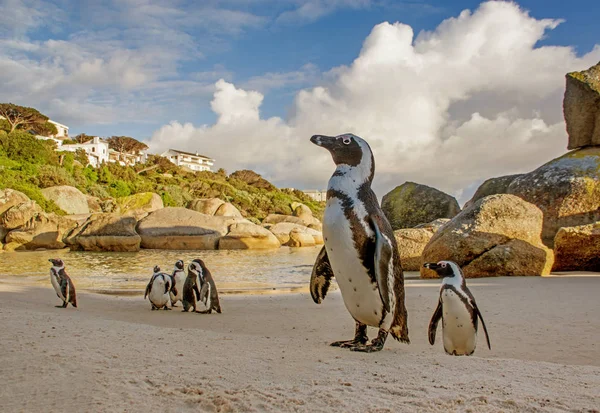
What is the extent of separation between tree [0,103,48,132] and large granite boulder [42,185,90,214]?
2711cm

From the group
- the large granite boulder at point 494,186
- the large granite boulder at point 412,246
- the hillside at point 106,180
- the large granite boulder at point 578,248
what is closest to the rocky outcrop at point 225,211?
the hillside at point 106,180

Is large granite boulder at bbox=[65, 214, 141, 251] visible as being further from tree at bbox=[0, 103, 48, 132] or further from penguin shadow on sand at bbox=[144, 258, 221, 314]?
tree at bbox=[0, 103, 48, 132]

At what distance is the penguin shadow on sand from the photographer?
809 centimetres

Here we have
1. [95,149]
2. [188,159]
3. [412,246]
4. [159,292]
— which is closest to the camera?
[159,292]

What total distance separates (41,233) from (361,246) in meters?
27.0

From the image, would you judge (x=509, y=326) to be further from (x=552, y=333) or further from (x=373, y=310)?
(x=373, y=310)

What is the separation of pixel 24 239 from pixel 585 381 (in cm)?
2813

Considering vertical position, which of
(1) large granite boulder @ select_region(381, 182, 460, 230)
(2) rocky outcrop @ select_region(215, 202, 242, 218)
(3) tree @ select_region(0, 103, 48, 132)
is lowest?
(1) large granite boulder @ select_region(381, 182, 460, 230)

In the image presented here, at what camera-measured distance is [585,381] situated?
9.94 feet

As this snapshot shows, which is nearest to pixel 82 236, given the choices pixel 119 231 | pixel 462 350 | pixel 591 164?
pixel 119 231

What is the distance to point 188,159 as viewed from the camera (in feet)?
348

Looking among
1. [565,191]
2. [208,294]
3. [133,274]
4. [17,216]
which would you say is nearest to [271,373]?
[208,294]

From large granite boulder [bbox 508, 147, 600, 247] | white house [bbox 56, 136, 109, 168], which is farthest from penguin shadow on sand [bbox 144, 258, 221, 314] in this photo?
white house [bbox 56, 136, 109, 168]

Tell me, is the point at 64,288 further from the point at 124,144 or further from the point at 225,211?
the point at 124,144
